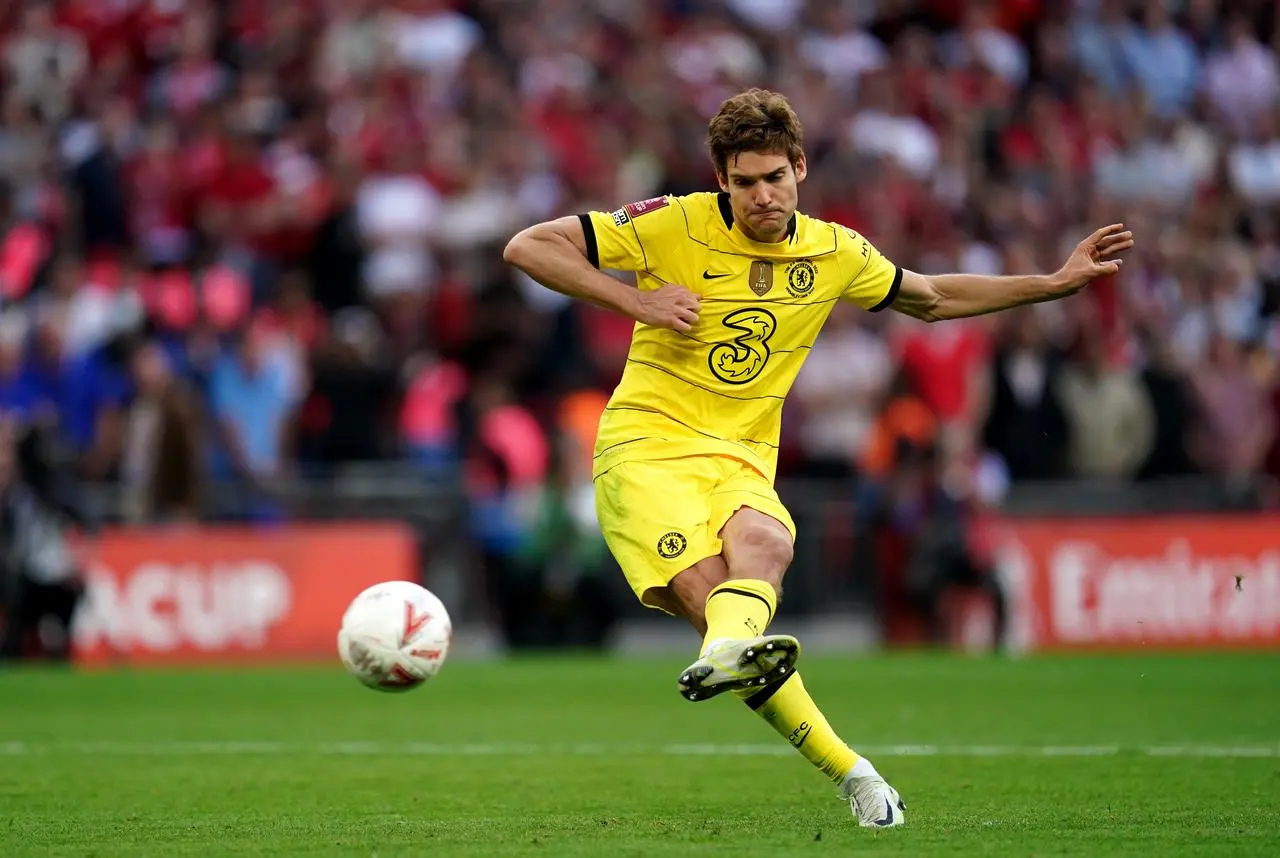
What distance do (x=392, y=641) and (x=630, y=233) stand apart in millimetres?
1944

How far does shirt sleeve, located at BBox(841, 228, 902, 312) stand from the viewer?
799 cm

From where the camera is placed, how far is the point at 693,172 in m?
18.7

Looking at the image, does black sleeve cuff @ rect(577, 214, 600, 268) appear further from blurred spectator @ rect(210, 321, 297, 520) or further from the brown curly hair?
blurred spectator @ rect(210, 321, 297, 520)

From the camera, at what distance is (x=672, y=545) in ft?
24.4

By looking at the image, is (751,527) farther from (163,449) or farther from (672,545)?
(163,449)

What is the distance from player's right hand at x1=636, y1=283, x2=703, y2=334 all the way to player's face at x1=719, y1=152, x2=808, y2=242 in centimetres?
37

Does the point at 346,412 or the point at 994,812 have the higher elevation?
the point at 346,412

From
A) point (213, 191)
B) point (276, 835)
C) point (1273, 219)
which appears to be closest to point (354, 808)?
point (276, 835)

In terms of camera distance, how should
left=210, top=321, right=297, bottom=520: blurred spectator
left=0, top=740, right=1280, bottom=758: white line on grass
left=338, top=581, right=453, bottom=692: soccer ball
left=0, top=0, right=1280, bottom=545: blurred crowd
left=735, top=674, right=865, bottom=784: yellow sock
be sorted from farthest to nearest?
left=0, top=0, right=1280, bottom=545: blurred crowd, left=210, top=321, right=297, bottom=520: blurred spectator, left=0, top=740, right=1280, bottom=758: white line on grass, left=338, top=581, right=453, bottom=692: soccer ball, left=735, top=674, right=865, bottom=784: yellow sock

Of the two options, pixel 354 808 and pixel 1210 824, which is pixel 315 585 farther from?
pixel 1210 824

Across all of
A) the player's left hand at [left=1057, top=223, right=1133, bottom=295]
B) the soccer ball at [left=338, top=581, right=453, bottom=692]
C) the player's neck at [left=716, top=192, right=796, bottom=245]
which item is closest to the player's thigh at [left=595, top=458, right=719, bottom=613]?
the player's neck at [left=716, top=192, right=796, bottom=245]

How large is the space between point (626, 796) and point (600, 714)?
4065 millimetres

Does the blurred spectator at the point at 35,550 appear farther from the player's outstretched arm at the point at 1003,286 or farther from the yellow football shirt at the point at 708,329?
the player's outstretched arm at the point at 1003,286

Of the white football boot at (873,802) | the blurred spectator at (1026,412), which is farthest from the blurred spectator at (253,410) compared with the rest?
the white football boot at (873,802)
